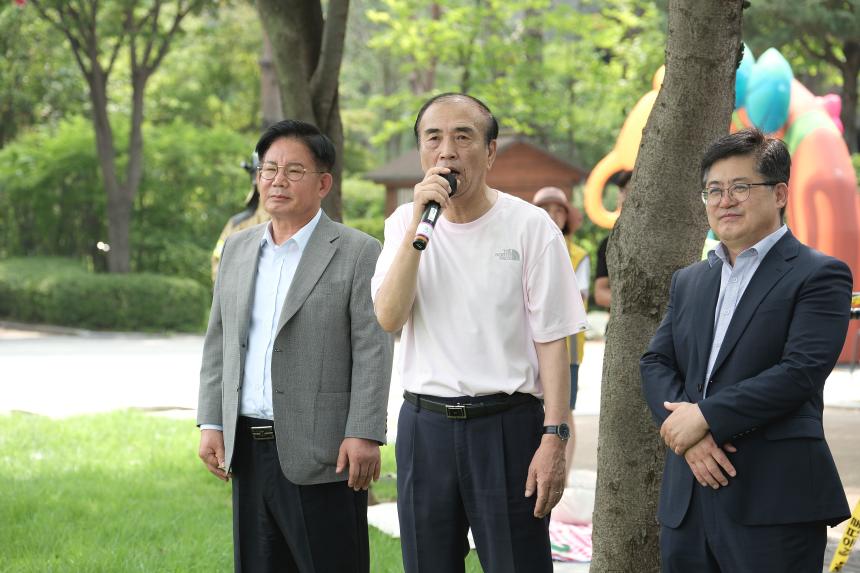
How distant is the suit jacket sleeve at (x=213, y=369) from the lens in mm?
4441

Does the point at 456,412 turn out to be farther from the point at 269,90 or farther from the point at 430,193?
the point at 269,90

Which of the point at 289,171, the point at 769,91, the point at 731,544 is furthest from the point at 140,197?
the point at 731,544

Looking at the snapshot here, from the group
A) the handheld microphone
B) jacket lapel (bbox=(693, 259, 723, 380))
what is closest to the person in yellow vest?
jacket lapel (bbox=(693, 259, 723, 380))

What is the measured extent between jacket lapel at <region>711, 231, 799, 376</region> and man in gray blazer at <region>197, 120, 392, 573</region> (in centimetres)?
126

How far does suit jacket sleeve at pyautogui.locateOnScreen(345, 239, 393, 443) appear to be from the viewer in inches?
164

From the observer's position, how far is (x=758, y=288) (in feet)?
11.3

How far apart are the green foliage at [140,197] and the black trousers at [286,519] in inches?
861

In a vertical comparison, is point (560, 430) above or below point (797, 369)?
below

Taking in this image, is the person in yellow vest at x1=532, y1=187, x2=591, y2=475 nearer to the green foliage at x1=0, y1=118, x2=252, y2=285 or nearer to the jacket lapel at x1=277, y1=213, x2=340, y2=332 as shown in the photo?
the jacket lapel at x1=277, y1=213, x2=340, y2=332

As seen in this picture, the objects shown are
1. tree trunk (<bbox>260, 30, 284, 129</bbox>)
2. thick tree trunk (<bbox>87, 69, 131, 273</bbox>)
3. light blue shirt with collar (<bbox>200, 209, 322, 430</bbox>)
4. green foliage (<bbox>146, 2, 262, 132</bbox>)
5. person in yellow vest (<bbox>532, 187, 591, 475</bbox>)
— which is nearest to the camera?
light blue shirt with collar (<bbox>200, 209, 322, 430</bbox>)

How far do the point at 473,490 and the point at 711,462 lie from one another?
2.43 feet

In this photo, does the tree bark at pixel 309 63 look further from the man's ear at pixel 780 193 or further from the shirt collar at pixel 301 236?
the man's ear at pixel 780 193

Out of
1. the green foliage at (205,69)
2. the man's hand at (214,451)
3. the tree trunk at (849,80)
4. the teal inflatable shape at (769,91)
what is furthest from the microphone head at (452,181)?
the green foliage at (205,69)

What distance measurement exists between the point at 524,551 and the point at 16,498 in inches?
179
